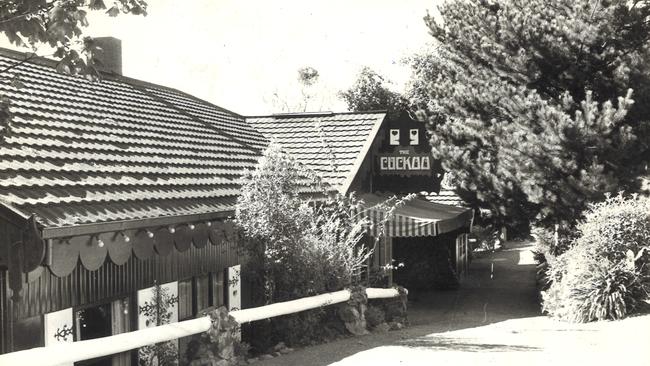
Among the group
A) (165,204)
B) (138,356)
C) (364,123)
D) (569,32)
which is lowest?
(138,356)

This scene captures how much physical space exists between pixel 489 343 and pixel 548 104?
26.6ft

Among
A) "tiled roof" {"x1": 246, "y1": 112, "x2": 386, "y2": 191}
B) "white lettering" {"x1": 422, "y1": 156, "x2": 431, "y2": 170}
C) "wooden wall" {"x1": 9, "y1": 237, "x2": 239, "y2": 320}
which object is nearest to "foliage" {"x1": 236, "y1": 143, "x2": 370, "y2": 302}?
"wooden wall" {"x1": 9, "y1": 237, "x2": 239, "y2": 320}

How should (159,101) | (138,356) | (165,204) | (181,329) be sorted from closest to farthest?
(181,329), (138,356), (165,204), (159,101)

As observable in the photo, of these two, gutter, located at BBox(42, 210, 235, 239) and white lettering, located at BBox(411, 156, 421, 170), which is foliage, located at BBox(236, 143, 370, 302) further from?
white lettering, located at BBox(411, 156, 421, 170)

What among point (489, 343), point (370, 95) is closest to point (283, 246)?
point (489, 343)

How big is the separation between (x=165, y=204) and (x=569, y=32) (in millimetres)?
10715

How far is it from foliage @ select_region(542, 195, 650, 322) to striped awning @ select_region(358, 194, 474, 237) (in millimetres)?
2673

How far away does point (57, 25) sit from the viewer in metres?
4.97

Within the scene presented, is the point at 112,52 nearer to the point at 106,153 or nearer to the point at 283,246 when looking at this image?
the point at 106,153

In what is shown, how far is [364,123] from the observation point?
17.1 m

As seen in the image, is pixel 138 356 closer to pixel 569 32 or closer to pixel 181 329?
pixel 181 329

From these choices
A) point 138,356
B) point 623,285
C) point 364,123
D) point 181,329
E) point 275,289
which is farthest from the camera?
point 364,123

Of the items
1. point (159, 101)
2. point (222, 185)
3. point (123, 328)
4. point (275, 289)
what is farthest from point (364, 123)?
point (123, 328)

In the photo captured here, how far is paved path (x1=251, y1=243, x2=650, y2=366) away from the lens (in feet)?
27.8
